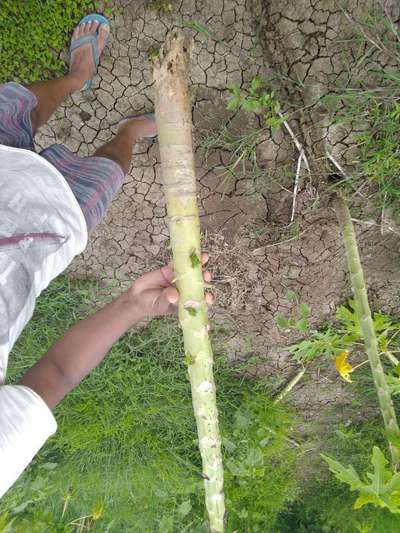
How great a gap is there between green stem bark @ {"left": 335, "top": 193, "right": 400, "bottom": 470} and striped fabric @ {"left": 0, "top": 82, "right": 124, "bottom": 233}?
110 centimetres

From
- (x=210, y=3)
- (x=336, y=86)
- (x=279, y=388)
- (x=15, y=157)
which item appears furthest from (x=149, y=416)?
(x=210, y=3)

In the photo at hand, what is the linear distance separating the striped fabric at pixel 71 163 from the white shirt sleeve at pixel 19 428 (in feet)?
2.44

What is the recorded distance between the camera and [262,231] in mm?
2393

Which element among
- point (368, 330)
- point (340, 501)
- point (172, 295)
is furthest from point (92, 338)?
point (340, 501)

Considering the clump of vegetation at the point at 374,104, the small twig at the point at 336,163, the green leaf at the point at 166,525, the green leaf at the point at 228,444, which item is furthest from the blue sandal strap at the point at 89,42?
the green leaf at the point at 166,525

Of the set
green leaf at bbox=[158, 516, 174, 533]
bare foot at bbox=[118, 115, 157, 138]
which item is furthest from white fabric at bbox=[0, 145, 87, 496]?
green leaf at bbox=[158, 516, 174, 533]

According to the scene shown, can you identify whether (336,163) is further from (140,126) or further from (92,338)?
(92,338)

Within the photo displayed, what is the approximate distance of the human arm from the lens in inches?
55.2

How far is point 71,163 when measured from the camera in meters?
1.84

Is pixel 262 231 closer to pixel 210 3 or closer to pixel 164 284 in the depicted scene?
pixel 164 284

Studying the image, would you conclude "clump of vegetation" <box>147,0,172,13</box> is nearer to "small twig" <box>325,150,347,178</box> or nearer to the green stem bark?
"small twig" <box>325,150,347,178</box>

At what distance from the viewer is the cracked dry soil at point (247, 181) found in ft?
6.78

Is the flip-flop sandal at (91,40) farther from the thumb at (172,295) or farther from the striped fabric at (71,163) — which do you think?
the thumb at (172,295)

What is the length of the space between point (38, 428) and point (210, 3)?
2065mm
